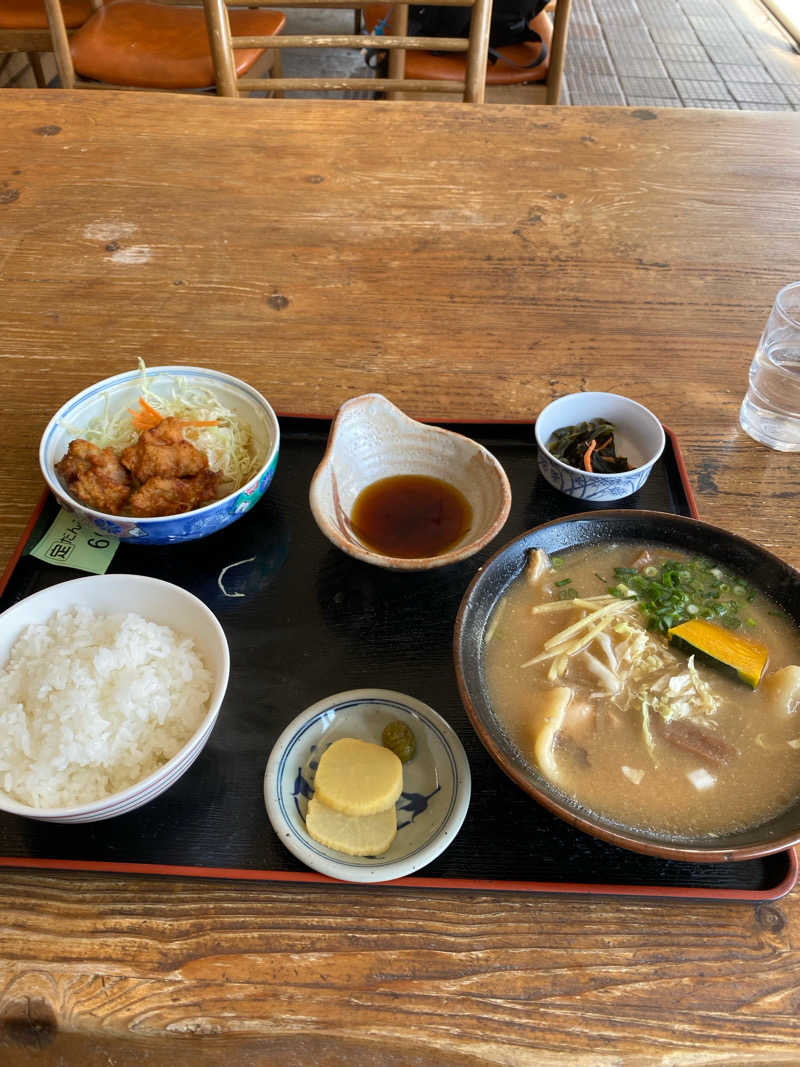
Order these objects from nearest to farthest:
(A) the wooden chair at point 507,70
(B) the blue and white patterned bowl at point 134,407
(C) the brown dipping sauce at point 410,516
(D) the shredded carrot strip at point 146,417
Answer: (B) the blue and white patterned bowl at point 134,407 → (C) the brown dipping sauce at point 410,516 → (D) the shredded carrot strip at point 146,417 → (A) the wooden chair at point 507,70

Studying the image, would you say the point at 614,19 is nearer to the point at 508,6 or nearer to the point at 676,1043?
the point at 508,6

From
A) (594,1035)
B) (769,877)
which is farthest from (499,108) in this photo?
(594,1035)

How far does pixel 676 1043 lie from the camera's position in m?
0.93

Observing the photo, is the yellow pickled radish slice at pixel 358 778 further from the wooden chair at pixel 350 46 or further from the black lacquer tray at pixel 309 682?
the wooden chair at pixel 350 46

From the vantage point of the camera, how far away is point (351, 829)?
106cm

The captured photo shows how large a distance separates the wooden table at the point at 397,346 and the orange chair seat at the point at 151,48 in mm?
1176

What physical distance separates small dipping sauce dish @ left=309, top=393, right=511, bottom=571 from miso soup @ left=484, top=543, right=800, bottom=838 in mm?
201

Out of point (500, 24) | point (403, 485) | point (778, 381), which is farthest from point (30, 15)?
point (778, 381)

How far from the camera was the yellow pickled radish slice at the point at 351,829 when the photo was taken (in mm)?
1044

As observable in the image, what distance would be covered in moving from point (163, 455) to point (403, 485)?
453 millimetres

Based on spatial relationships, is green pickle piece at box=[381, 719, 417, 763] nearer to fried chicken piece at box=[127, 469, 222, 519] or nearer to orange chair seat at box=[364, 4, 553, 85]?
fried chicken piece at box=[127, 469, 222, 519]

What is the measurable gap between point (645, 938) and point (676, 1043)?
11cm

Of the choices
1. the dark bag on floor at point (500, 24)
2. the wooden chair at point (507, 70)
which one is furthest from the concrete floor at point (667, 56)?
the wooden chair at point (507, 70)

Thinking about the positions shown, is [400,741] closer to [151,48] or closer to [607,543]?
[607,543]
